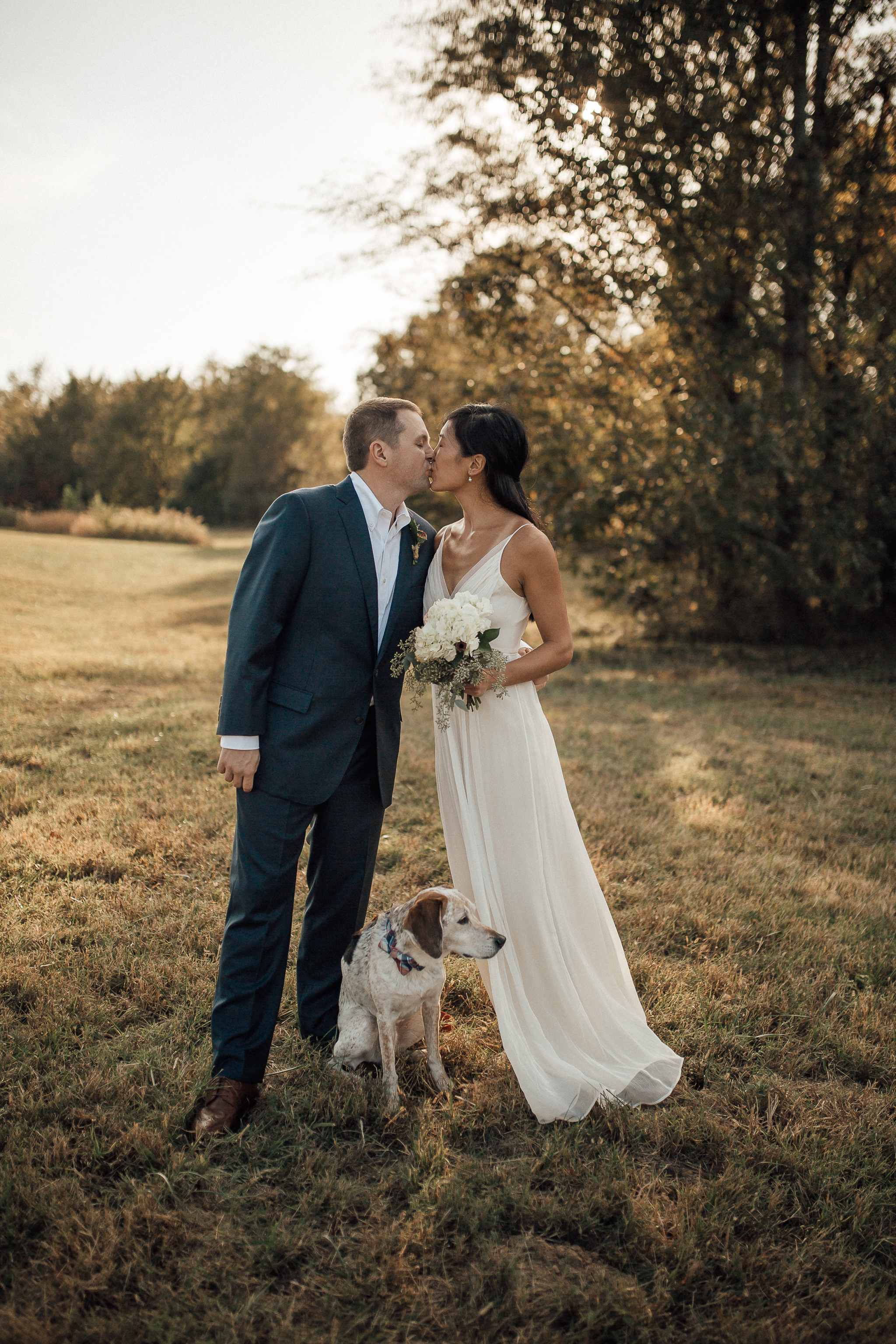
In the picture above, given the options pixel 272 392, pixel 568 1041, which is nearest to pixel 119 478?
pixel 272 392

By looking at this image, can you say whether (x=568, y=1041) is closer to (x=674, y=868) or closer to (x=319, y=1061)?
(x=319, y=1061)

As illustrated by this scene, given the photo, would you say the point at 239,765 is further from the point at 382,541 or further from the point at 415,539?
the point at 415,539

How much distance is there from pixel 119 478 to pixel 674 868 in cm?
4788

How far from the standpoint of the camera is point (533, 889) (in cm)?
333

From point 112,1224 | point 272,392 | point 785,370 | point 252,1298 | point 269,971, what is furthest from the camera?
point 272,392

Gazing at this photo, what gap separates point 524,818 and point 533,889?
11.4 inches

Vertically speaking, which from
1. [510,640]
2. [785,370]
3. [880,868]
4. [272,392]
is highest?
[272,392]

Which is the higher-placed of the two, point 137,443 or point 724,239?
point 137,443

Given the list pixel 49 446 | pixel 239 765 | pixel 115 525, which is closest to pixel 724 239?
pixel 239 765

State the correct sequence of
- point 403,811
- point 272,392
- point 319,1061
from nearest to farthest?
point 319,1061, point 403,811, point 272,392

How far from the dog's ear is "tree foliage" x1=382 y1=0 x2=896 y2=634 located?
9.02 m

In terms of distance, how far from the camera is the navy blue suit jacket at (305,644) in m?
2.91

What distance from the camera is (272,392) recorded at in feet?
170

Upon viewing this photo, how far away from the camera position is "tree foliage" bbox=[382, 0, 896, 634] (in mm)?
10227
